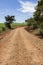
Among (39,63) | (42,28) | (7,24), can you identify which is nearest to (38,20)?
(42,28)

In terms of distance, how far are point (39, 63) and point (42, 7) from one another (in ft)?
84.2

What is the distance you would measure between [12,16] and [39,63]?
9777cm

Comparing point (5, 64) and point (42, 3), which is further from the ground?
point (42, 3)

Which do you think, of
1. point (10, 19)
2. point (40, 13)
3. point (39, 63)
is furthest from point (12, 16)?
point (39, 63)

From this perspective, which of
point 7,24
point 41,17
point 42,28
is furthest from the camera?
point 7,24

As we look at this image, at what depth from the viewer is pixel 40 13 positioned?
3881cm

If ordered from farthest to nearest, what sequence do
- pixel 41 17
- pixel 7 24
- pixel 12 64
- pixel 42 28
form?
pixel 7 24 < pixel 41 17 < pixel 42 28 < pixel 12 64

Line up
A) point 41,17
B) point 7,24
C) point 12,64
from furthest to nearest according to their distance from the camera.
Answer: point 7,24 → point 41,17 → point 12,64

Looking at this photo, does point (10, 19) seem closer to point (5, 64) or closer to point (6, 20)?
point (6, 20)

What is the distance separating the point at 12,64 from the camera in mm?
11422

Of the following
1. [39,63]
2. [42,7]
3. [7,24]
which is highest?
[42,7]

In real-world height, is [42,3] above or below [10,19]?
above

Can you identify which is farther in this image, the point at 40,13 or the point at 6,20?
the point at 6,20

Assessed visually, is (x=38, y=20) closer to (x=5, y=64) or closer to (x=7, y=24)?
(x=5, y=64)
